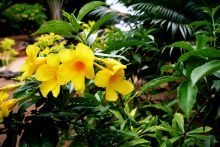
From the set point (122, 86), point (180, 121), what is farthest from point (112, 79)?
point (180, 121)

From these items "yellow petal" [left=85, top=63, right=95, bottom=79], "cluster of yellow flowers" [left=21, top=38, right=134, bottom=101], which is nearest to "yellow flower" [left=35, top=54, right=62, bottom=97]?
"cluster of yellow flowers" [left=21, top=38, right=134, bottom=101]

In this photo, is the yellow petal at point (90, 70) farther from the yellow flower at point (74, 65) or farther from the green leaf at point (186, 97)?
→ the green leaf at point (186, 97)

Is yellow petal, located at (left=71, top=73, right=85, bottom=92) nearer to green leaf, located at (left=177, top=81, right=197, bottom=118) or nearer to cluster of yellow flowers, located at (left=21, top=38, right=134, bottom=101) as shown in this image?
cluster of yellow flowers, located at (left=21, top=38, right=134, bottom=101)

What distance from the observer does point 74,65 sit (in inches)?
36.1

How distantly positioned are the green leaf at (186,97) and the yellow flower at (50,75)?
391mm

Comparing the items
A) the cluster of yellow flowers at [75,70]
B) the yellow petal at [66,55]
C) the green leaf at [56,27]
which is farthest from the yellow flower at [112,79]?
the green leaf at [56,27]

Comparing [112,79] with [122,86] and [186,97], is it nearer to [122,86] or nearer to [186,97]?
[122,86]

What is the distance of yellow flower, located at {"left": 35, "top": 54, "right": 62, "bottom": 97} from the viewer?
932mm

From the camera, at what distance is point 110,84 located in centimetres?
96

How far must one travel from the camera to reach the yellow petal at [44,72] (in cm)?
94

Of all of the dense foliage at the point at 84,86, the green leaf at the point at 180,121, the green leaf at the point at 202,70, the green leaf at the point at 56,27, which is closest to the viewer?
the green leaf at the point at 202,70

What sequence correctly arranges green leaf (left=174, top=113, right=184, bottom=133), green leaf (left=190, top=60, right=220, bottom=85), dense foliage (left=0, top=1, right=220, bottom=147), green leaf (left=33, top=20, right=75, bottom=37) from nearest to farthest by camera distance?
green leaf (left=190, top=60, right=220, bottom=85), dense foliage (left=0, top=1, right=220, bottom=147), green leaf (left=33, top=20, right=75, bottom=37), green leaf (left=174, top=113, right=184, bottom=133)

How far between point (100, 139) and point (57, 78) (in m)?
0.42

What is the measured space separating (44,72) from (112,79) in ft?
0.76
